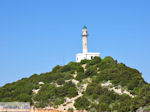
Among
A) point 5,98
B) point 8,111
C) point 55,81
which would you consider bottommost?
point 8,111

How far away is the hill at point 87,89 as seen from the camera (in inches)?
2464

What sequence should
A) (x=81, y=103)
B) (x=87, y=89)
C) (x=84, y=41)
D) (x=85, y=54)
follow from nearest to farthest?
1. (x=81, y=103)
2. (x=87, y=89)
3. (x=85, y=54)
4. (x=84, y=41)

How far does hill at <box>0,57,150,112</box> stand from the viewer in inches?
2464

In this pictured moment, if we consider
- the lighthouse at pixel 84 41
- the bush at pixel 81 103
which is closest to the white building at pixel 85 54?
the lighthouse at pixel 84 41

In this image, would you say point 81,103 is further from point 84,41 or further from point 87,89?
point 84,41

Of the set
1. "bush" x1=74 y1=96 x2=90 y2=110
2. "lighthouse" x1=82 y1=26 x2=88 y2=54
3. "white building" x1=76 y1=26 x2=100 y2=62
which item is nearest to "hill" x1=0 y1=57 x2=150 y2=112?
"bush" x1=74 y1=96 x2=90 y2=110

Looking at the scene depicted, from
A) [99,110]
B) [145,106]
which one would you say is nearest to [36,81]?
[99,110]

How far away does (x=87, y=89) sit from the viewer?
68.6 m

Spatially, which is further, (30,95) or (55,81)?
(55,81)

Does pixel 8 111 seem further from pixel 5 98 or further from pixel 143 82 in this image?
pixel 143 82

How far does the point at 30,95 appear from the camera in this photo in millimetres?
70625

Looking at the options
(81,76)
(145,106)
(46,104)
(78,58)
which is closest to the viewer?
(145,106)

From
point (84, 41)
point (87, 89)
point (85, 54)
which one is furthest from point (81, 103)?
point (84, 41)

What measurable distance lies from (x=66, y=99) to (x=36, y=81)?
41.3 ft
